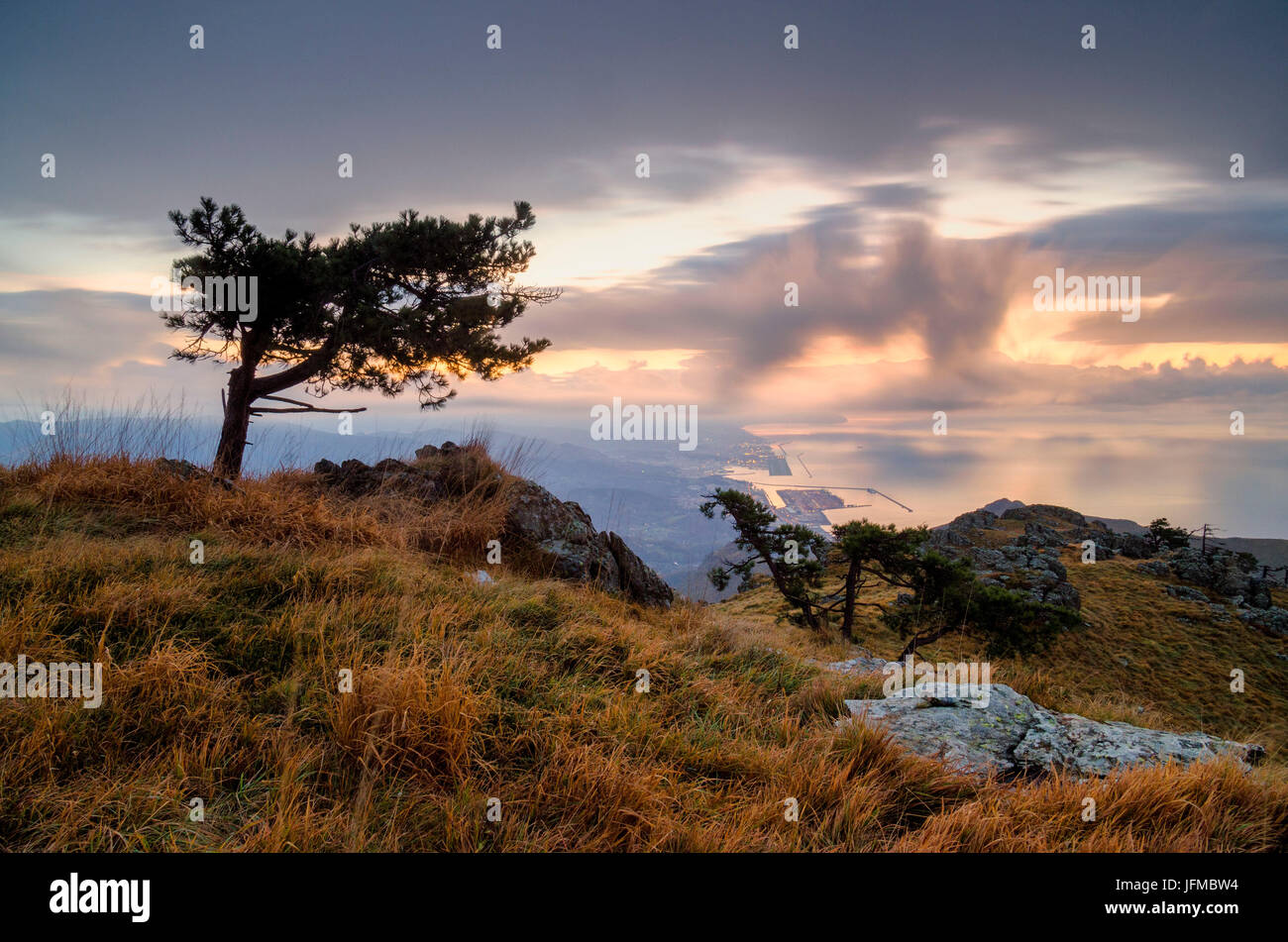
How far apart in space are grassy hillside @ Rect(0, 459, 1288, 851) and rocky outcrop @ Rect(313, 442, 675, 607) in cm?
282

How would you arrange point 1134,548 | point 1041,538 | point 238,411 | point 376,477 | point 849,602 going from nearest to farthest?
point 376,477 → point 238,411 → point 849,602 → point 1041,538 → point 1134,548

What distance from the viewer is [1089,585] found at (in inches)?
1458

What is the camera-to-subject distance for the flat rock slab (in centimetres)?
425

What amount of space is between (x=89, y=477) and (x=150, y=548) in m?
2.94

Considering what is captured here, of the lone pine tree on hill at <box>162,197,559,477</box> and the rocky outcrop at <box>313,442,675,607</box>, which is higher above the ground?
the lone pine tree on hill at <box>162,197,559,477</box>

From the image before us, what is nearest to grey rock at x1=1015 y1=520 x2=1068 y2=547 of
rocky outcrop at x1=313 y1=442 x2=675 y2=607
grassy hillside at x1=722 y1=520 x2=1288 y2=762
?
grassy hillside at x1=722 y1=520 x2=1288 y2=762

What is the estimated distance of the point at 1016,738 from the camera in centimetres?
461

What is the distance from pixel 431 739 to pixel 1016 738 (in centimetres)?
443

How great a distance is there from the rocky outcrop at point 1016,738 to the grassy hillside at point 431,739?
13.5 inches

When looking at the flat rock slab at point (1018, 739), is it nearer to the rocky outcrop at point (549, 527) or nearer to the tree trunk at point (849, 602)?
the rocky outcrop at point (549, 527)

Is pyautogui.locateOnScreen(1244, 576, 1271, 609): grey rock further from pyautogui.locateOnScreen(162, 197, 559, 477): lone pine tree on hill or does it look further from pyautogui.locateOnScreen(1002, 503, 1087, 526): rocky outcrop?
pyautogui.locateOnScreen(162, 197, 559, 477): lone pine tree on hill

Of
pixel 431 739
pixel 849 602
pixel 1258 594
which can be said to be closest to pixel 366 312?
pixel 431 739

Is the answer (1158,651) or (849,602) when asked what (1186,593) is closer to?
(1158,651)
